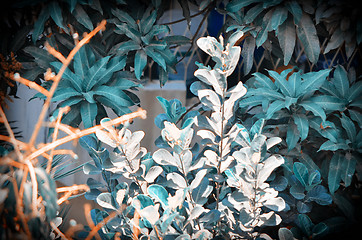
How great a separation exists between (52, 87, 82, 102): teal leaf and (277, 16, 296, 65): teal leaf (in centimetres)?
88

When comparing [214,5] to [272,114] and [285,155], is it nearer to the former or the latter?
[272,114]

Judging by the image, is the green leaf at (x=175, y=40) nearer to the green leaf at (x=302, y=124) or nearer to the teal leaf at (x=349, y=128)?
the green leaf at (x=302, y=124)

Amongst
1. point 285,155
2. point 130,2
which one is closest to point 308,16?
point 285,155

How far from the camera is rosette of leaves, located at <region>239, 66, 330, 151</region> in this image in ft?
3.96

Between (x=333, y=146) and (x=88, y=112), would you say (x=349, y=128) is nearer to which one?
(x=333, y=146)

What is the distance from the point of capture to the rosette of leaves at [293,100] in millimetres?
1207

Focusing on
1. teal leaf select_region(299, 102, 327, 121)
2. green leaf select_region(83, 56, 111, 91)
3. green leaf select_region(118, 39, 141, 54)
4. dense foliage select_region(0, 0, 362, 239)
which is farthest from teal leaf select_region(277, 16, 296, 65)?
green leaf select_region(83, 56, 111, 91)

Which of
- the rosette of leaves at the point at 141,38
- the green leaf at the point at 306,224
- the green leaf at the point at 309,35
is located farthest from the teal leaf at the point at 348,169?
the rosette of leaves at the point at 141,38

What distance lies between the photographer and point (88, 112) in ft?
4.25

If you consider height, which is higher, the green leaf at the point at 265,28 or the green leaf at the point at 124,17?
the green leaf at the point at 124,17

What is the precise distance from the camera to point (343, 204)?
135 centimetres

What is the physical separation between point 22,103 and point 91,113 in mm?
1023

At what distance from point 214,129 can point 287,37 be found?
611 millimetres

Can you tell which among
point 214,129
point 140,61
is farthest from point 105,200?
point 140,61
